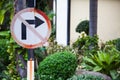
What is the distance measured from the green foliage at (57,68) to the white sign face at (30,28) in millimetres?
3018

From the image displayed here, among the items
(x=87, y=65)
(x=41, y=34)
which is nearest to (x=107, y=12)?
(x=87, y=65)

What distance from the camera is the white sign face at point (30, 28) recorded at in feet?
22.0

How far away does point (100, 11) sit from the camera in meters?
20.3

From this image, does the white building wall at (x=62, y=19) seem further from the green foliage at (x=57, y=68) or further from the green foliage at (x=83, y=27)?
the green foliage at (x=57, y=68)

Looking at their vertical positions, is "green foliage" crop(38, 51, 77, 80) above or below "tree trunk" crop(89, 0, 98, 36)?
below

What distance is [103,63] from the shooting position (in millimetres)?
11188

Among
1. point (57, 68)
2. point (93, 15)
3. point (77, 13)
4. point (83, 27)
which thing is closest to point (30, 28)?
point (57, 68)

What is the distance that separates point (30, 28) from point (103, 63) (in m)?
4.78

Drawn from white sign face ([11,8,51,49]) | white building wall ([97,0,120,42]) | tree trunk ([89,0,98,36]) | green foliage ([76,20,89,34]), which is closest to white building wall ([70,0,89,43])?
white building wall ([97,0,120,42])

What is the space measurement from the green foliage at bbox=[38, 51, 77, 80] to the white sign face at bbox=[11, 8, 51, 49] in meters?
3.02

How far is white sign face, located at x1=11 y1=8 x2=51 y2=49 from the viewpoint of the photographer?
672 centimetres

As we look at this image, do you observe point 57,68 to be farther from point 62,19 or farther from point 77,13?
point 77,13

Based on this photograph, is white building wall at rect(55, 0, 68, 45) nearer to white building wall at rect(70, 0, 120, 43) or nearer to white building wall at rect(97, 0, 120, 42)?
white building wall at rect(70, 0, 120, 43)

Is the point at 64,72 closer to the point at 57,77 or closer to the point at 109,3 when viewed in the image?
the point at 57,77
